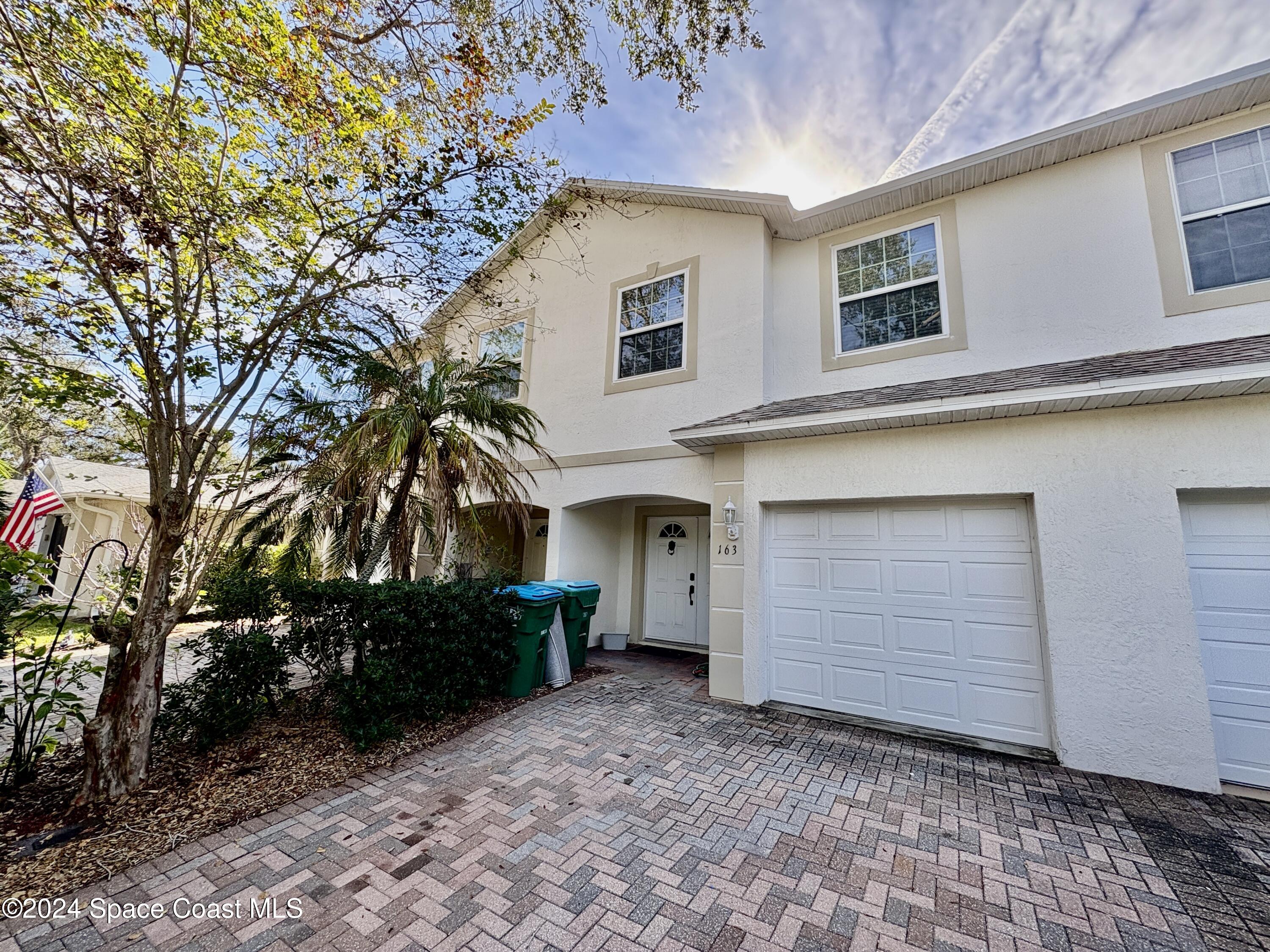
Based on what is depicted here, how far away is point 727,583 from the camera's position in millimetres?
6352

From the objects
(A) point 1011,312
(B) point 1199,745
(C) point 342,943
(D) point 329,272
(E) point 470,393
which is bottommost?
(C) point 342,943

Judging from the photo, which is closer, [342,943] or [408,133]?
[342,943]

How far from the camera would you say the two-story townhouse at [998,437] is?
4273 millimetres

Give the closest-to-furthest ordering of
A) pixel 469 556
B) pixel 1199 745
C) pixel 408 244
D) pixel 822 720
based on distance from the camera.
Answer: pixel 1199 745
pixel 408 244
pixel 822 720
pixel 469 556

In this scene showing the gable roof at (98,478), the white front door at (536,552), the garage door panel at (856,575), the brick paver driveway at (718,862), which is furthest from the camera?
the gable roof at (98,478)

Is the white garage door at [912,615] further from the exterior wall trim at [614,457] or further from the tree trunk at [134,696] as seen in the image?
the tree trunk at [134,696]

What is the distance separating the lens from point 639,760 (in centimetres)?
454

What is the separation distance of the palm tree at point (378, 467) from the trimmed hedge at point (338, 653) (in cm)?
116

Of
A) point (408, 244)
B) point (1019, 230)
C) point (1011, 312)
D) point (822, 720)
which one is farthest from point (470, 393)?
point (1019, 230)

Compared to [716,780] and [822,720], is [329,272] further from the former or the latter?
[822,720]

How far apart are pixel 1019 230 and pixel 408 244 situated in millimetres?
7241

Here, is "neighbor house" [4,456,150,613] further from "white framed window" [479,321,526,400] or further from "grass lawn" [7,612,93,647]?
"grass lawn" [7,612,93,647]

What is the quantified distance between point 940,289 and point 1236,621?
14.7ft

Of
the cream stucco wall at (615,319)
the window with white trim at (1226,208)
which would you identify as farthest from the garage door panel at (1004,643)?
the window with white trim at (1226,208)
